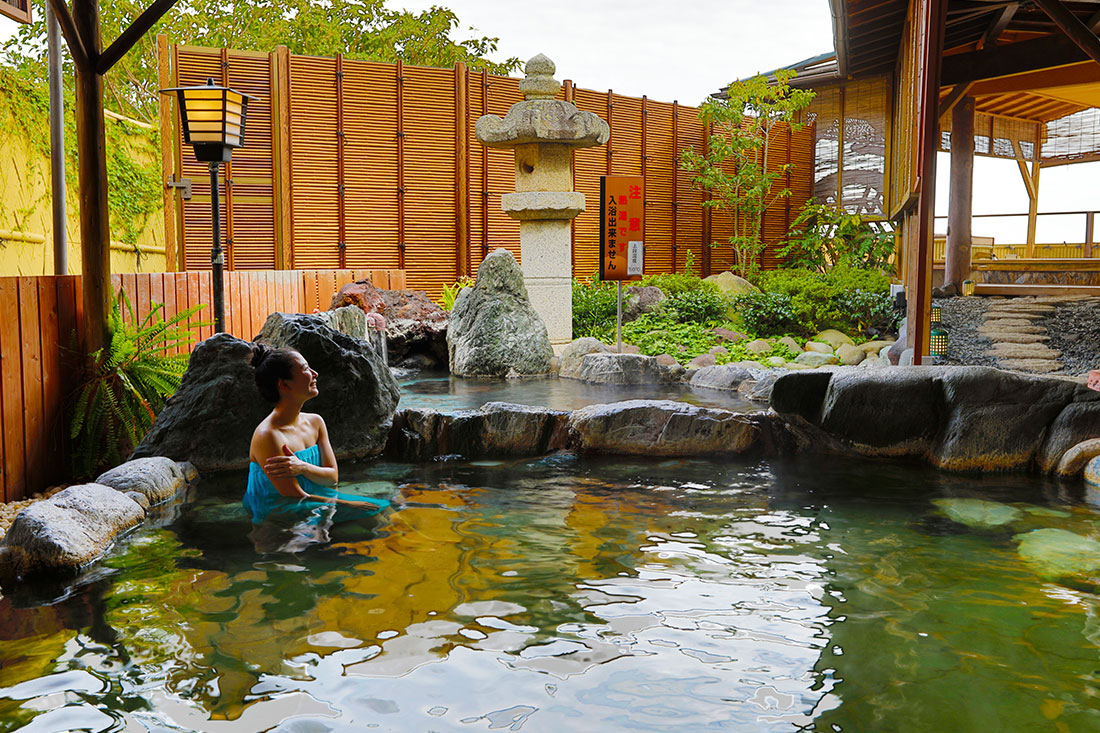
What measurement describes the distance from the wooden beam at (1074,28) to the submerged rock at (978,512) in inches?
137

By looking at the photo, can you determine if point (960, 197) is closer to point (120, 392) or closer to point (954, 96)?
point (954, 96)

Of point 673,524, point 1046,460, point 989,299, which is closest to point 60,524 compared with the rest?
point 673,524

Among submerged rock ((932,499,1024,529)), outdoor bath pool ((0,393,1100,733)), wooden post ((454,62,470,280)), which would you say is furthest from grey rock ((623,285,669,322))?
outdoor bath pool ((0,393,1100,733))

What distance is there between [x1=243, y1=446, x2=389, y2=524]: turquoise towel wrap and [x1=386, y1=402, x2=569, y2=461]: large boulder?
1566 mm

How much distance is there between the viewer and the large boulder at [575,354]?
10.8 meters

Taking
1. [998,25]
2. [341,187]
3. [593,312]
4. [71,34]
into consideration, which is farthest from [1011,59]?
[341,187]

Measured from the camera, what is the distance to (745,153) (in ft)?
64.3

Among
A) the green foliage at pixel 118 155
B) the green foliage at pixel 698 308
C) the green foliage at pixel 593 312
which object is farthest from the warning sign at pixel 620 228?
the green foliage at pixel 118 155

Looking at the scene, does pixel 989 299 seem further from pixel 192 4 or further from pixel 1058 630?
pixel 192 4

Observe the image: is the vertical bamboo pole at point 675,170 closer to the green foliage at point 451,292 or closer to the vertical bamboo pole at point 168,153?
the green foliage at point 451,292

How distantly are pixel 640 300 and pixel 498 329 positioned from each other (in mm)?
5123

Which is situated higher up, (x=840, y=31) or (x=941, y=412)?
(x=840, y=31)

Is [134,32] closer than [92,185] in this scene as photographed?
Yes

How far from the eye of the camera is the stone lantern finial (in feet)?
39.9
